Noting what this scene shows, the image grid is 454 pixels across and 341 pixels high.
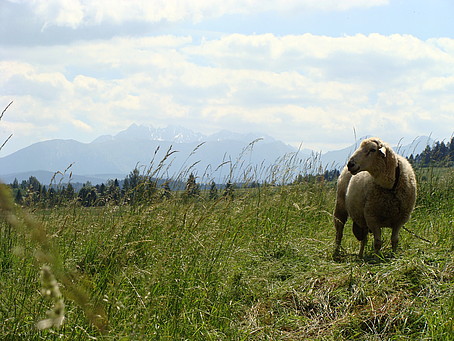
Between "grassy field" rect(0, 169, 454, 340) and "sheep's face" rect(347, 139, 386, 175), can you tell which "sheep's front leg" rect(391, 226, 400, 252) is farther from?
"sheep's face" rect(347, 139, 386, 175)

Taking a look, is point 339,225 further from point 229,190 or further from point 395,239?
point 229,190

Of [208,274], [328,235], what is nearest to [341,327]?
[208,274]

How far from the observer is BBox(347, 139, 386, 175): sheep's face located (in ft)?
20.3

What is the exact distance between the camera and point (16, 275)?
4.37 metres

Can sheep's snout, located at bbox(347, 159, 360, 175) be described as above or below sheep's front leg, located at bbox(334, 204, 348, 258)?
above

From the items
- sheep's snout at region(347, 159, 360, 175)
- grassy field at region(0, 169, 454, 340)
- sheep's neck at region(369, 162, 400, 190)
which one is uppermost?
sheep's snout at region(347, 159, 360, 175)

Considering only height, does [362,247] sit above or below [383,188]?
below

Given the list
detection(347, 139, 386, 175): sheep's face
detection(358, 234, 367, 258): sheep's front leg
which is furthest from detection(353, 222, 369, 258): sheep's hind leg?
detection(347, 139, 386, 175): sheep's face

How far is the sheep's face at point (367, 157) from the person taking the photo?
6.18 m

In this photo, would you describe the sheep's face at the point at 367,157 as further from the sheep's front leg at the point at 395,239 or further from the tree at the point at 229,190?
the tree at the point at 229,190

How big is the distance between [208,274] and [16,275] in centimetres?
186

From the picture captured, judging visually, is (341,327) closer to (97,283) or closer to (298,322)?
(298,322)

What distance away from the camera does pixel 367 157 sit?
248 inches

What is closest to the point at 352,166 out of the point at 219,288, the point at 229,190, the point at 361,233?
the point at 361,233
